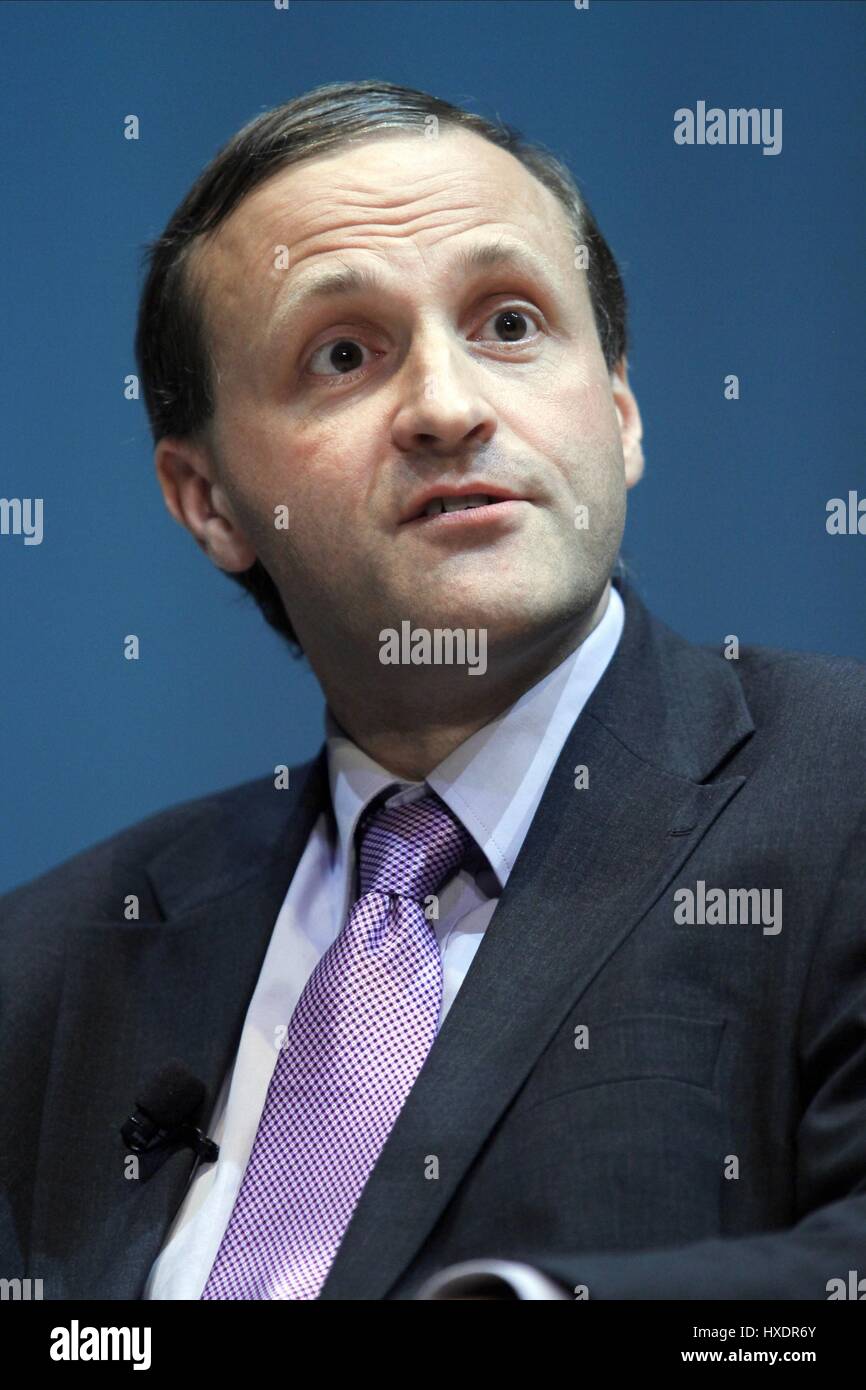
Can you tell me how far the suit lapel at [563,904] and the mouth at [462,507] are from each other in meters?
0.25

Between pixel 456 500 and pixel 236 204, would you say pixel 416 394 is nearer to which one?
pixel 456 500

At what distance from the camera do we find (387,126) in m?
2.22

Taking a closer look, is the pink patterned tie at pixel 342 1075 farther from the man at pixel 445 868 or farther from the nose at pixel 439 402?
the nose at pixel 439 402

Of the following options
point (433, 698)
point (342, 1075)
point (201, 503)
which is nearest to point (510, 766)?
point (433, 698)

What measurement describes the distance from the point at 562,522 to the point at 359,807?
1.46ft

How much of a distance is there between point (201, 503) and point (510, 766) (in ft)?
2.16

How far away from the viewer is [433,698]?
A: 2158 millimetres

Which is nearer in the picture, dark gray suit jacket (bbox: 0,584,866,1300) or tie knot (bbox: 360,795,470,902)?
dark gray suit jacket (bbox: 0,584,866,1300)

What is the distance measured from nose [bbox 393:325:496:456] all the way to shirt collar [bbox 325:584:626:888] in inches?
12.3

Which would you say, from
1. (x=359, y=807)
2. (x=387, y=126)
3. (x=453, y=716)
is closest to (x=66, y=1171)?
(x=359, y=807)

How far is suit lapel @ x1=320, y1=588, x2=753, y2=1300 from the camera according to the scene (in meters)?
1.75

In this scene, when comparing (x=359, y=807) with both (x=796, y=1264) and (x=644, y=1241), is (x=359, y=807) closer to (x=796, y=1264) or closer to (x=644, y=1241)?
(x=644, y=1241)

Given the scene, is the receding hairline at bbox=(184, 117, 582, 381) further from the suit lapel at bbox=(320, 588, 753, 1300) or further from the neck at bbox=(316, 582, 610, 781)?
the suit lapel at bbox=(320, 588, 753, 1300)

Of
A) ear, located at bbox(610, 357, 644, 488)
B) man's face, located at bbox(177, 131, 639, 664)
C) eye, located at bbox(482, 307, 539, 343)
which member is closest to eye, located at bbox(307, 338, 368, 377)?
man's face, located at bbox(177, 131, 639, 664)
